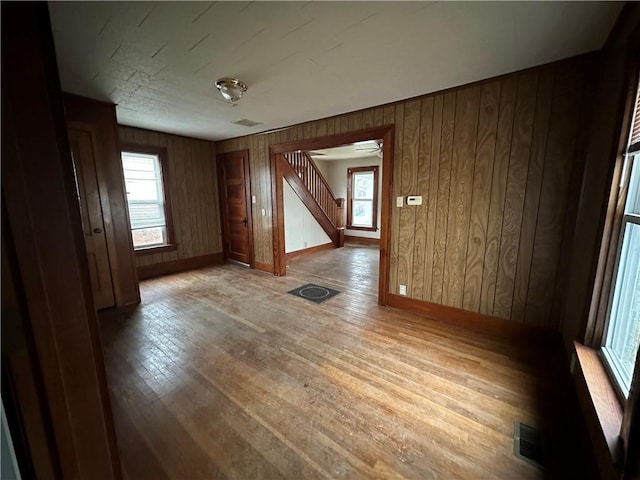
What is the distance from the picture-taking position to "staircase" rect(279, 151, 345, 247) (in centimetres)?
545

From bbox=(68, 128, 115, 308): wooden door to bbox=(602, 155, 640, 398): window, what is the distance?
4.39 metres

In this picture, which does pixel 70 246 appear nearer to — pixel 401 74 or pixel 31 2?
pixel 31 2

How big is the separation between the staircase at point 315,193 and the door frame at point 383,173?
723 mm

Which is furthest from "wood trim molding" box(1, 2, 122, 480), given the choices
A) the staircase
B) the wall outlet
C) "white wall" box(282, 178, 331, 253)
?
"white wall" box(282, 178, 331, 253)

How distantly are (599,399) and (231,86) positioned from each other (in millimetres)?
3210

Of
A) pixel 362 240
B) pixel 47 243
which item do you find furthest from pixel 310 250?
pixel 47 243

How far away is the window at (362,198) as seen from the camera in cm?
710

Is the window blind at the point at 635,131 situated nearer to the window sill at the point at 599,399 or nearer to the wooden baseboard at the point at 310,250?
the window sill at the point at 599,399

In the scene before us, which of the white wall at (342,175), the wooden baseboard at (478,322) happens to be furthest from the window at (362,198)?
the wooden baseboard at (478,322)

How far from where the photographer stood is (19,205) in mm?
610

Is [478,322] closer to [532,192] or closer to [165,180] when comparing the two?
[532,192]

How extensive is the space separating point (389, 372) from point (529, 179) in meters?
2.04

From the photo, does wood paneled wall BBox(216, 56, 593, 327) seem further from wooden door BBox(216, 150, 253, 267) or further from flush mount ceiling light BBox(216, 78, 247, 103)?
wooden door BBox(216, 150, 253, 267)

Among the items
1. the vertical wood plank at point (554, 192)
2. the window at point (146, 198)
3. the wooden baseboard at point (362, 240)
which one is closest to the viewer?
the vertical wood plank at point (554, 192)
